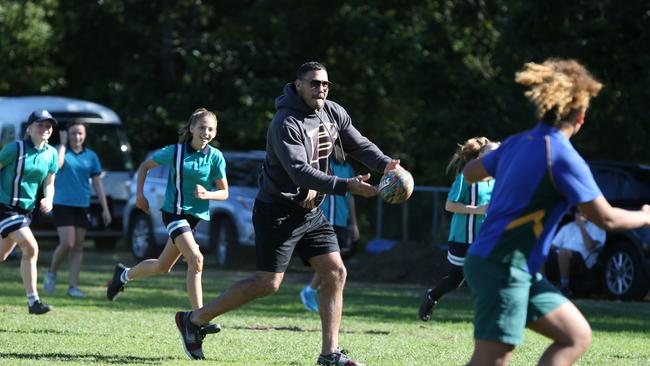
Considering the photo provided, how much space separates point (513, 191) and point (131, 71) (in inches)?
986

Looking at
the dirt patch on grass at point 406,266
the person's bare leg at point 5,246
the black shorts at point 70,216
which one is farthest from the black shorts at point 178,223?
the dirt patch on grass at point 406,266

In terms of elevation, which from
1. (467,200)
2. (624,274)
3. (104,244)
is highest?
(467,200)

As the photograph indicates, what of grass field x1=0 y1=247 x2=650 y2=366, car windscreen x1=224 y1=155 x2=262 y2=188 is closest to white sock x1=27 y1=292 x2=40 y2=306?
grass field x1=0 y1=247 x2=650 y2=366

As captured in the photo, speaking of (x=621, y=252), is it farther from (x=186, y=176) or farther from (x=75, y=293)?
(x=186, y=176)

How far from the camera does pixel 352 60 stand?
1152 inches

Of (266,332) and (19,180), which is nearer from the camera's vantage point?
(266,332)

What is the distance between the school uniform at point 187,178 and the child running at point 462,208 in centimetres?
208

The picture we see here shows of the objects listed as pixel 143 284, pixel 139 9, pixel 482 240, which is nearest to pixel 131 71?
pixel 139 9

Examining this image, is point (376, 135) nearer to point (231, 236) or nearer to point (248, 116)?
point (248, 116)

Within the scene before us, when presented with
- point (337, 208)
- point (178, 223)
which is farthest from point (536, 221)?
point (337, 208)

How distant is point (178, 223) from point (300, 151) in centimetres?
246

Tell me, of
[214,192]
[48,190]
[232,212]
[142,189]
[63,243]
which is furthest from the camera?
[232,212]

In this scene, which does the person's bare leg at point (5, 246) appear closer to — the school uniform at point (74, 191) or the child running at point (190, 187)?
the child running at point (190, 187)

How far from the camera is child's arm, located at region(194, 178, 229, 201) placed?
10.2m
